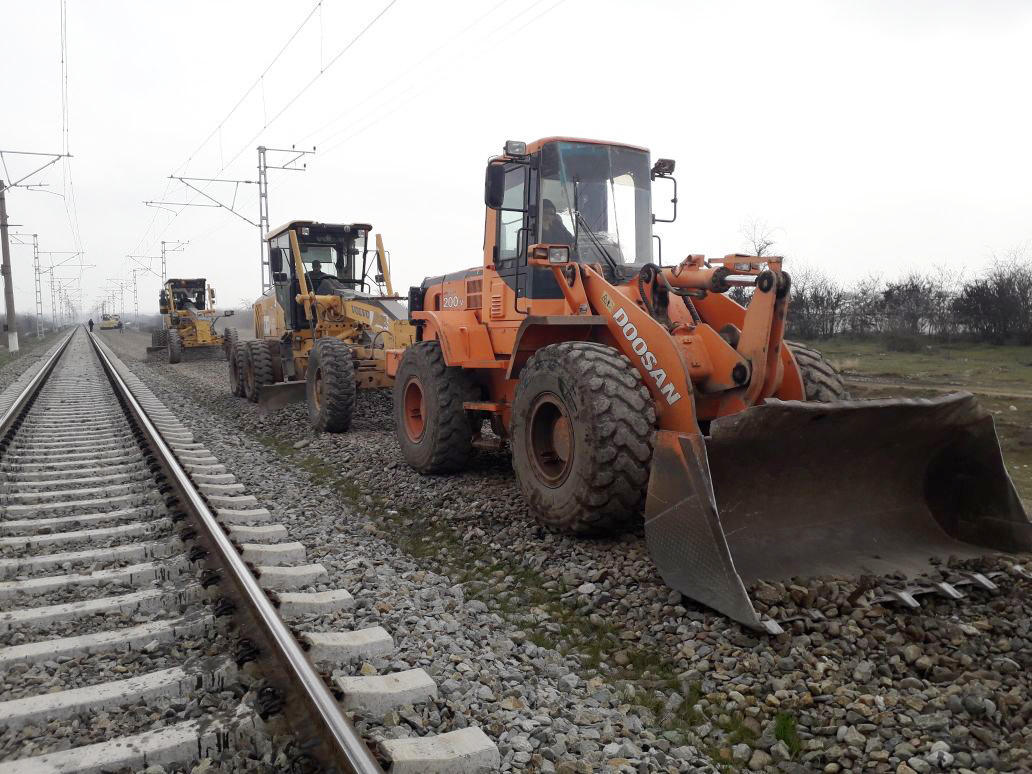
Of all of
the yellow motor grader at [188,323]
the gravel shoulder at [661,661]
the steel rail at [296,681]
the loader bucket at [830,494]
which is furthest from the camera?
the yellow motor grader at [188,323]

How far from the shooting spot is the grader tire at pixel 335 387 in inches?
380

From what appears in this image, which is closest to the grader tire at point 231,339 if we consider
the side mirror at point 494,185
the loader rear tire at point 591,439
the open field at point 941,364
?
the side mirror at point 494,185

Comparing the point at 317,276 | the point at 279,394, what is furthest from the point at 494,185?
the point at 317,276

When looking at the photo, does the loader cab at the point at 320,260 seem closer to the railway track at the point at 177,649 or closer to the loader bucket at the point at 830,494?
the railway track at the point at 177,649

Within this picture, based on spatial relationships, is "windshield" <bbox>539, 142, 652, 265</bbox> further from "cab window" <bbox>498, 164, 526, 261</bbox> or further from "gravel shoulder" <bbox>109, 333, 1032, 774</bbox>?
"gravel shoulder" <bbox>109, 333, 1032, 774</bbox>

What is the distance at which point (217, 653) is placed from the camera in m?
3.42

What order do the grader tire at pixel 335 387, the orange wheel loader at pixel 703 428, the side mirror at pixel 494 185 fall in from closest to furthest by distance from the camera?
1. the orange wheel loader at pixel 703 428
2. the side mirror at pixel 494 185
3. the grader tire at pixel 335 387

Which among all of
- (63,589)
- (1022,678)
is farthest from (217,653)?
(1022,678)

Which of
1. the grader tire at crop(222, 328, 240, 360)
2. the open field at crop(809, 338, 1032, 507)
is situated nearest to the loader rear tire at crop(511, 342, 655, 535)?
the open field at crop(809, 338, 1032, 507)

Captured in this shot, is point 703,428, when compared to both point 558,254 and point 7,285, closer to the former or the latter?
point 558,254

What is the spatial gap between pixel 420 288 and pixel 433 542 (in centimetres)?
418

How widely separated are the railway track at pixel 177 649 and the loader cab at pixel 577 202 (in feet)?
9.96

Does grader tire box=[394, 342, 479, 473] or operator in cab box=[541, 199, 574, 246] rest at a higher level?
operator in cab box=[541, 199, 574, 246]

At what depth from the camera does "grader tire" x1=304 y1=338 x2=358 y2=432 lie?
9.64 meters
